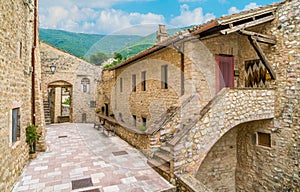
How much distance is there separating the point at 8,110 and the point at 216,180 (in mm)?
7335

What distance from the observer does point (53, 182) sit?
16.8ft

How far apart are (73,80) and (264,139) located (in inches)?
536

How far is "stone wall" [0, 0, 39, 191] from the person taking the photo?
13.7 ft

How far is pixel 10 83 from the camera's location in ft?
15.6

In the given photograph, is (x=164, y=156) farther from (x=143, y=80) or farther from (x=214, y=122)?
(x=143, y=80)

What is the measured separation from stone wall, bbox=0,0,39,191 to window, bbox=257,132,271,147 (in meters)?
8.06

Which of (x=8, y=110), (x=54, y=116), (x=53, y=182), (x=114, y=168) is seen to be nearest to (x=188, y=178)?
(x=114, y=168)

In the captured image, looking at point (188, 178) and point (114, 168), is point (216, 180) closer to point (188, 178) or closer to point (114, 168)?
point (188, 178)

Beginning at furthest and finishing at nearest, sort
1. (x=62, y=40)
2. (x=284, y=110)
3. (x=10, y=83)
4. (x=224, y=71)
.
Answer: (x=62, y=40) → (x=224, y=71) → (x=284, y=110) → (x=10, y=83)

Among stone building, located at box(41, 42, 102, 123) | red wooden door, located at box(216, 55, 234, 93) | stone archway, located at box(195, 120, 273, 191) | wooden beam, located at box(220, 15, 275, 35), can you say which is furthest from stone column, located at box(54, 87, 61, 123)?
wooden beam, located at box(220, 15, 275, 35)

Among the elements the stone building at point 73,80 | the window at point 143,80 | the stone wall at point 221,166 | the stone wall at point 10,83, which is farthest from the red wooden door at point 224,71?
the stone building at point 73,80

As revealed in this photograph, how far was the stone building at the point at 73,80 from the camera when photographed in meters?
14.9

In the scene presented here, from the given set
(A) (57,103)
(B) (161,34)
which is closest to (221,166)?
(B) (161,34)

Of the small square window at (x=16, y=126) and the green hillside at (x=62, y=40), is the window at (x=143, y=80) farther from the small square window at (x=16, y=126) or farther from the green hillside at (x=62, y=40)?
the green hillside at (x=62, y=40)
